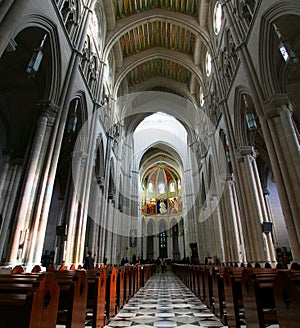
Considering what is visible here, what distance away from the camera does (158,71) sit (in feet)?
75.2

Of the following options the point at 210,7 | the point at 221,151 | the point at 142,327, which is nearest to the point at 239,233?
the point at 221,151

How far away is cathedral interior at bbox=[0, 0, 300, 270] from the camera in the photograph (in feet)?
22.3

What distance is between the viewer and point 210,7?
14.6m

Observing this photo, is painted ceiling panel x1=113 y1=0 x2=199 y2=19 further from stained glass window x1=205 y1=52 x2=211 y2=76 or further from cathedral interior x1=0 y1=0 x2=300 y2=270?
stained glass window x1=205 y1=52 x2=211 y2=76

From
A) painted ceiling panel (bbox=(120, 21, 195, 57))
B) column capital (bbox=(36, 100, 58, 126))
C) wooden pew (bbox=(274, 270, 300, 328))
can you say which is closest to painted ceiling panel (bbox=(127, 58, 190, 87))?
painted ceiling panel (bbox=(120, 21, 195, 57))

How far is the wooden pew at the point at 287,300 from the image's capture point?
5.96 ft

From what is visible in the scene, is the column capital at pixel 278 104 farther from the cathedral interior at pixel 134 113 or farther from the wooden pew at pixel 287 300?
the wooden pew at pixel 287 300

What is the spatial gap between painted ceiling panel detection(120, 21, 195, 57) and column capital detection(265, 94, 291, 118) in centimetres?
1348

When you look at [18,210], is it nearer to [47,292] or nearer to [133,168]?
[47,292]

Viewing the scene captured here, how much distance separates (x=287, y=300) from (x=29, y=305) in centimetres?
203

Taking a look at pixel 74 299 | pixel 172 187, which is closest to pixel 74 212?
pixel 74 299

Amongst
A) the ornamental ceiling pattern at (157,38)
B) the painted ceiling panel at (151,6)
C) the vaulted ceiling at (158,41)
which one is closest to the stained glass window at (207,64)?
the vaulted ceiling at (158,41)

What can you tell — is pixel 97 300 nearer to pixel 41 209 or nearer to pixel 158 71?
pixel 41 209

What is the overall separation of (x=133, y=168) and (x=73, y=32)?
19.9 meters
